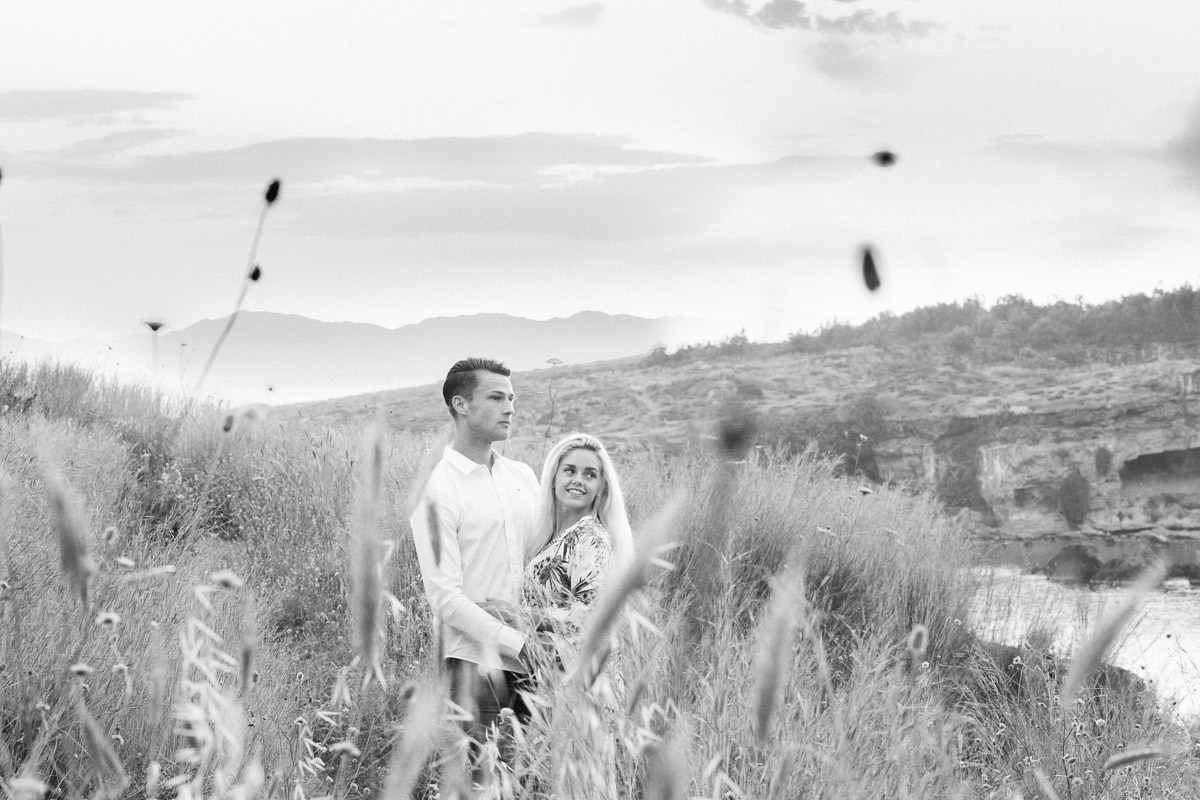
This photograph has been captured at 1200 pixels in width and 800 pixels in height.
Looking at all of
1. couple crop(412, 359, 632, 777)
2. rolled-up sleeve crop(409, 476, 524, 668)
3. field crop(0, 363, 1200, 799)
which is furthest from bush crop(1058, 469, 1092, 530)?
rolled-up sleeve crop(409, 476, 524, 668)

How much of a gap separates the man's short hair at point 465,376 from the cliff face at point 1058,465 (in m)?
17.6

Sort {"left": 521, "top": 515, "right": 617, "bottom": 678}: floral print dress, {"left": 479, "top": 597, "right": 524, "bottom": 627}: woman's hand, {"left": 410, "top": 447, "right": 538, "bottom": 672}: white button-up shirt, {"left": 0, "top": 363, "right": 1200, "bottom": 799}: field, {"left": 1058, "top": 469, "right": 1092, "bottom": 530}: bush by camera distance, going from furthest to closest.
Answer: {"left": 1058, "top": 469, "right": 1092, "bottom": 530}: bush, {"left": 410, "top": 447, "right": 538, "bottom": 672}: white button-up shirt, {"left": 479, "top": 597, "right": 524, "bottom": 627}: woman's hand, {"left": 521, "top": 515, "right": 617, "bottom": 678}: floral print dress, {"left": 0, "top": 363, "right": 1200, "bottom": 799}: field

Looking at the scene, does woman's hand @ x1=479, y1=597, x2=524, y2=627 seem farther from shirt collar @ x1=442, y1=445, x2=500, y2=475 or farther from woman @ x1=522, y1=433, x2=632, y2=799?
shirt collar @ x1=442, y1=445, x2=500, y2=475

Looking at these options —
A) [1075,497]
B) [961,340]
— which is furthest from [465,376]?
[961,340]

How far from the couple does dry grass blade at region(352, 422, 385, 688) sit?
2341 mm

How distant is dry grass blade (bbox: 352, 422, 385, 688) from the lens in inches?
35.2

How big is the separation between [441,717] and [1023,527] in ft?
65.5

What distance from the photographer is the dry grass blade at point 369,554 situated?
35.2 inches

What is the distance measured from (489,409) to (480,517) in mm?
372

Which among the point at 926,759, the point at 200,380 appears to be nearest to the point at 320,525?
the point at 926,759

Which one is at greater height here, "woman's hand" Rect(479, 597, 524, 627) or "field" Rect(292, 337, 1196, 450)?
"field" Rect(292, 337, 1196, 450)

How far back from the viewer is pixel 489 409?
3.88 m

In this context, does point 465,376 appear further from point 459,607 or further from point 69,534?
point 69,534

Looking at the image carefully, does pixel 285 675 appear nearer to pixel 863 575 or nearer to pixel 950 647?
pixel 863 575
